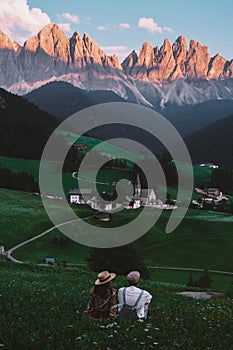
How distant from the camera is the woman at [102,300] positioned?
42.0 ft

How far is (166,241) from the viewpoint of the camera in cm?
8475

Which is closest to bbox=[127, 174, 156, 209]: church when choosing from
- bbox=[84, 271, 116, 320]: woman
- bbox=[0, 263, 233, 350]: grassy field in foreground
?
bbox=[0, 263, 233, 350]: grassy field in foreground

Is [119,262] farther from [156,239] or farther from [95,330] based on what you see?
[156,239]

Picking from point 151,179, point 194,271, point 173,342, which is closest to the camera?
point 173,342

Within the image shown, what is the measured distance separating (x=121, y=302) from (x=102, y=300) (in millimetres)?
669

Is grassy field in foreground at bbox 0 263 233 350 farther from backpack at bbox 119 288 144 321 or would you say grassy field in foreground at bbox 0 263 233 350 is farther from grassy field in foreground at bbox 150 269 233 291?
grassy field in foreground at bbox 150 269 233 291

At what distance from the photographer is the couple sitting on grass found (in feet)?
42.0

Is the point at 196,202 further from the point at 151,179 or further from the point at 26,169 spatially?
the point at 26,169

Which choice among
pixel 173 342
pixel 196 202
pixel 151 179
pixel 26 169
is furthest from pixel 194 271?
pixel 26 169

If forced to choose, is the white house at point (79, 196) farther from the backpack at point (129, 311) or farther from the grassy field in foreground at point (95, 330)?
the backpack at point (129, 311)

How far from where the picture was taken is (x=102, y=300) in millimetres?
12914

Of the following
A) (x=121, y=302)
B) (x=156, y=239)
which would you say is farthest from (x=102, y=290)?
(x=156, y=239)

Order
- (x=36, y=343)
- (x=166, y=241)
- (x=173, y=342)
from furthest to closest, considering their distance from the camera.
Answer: (x=166, y=241) → (x=173, y=342) → (x=36, y=343)

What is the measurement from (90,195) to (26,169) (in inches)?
2219
